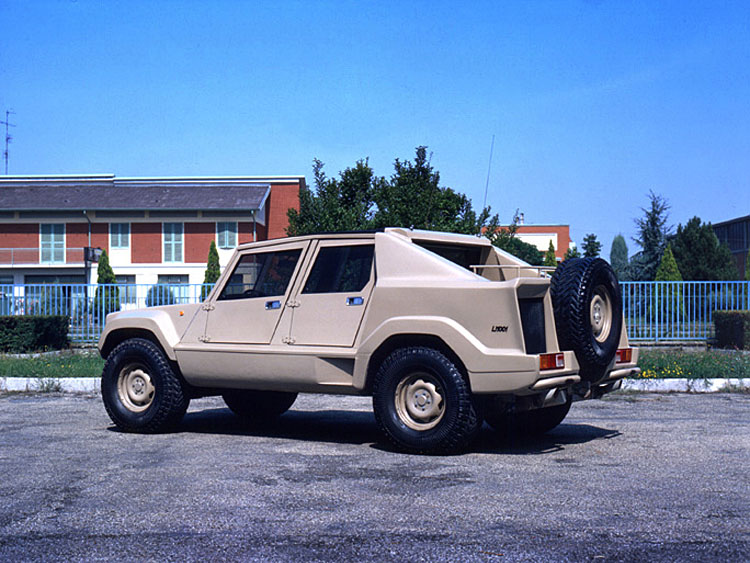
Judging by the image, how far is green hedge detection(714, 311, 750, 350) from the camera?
19.3 metres

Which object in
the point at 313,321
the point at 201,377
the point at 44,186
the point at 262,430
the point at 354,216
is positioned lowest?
the point at 262,430

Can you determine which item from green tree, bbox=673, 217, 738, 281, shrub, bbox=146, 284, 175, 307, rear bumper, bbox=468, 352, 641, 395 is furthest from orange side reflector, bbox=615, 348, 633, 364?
green tree, bbox=673, 217, 738, 281

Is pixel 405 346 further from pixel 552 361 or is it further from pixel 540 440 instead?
pixel 540 440

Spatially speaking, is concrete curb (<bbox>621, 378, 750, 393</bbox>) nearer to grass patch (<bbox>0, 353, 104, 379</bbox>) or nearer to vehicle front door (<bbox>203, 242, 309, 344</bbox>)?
vehicle front door (<bbox>203, 242, 309, 344</bbox>)

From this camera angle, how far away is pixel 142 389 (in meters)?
8.70

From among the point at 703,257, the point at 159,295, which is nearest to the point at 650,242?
the point at 703,257

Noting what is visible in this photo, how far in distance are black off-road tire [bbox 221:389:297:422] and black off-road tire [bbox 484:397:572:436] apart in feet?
7.90

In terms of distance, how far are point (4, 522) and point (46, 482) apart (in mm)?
1160

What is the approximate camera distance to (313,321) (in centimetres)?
775

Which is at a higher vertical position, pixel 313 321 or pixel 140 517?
pixel 313 321

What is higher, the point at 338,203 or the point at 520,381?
the point at 338,203

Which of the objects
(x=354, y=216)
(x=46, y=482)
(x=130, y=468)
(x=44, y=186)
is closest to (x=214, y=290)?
(x=130, y=468)

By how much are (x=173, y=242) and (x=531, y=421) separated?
45.2 metres

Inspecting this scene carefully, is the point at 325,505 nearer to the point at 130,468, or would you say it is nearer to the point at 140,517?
the point at 140,517
